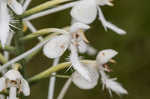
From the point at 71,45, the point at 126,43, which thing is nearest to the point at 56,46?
the point at 71,45

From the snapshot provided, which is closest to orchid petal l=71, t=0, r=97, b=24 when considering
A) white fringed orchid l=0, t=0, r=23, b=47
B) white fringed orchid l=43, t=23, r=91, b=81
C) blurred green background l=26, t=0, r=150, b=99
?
white fringed orchid l=43, t=23, r=91, b=81

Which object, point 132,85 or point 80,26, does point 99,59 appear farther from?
point 132,85

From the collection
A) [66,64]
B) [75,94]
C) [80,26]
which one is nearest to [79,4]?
[80,26]

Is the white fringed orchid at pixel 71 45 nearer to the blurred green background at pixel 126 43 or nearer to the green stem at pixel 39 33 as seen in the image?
the green stem at pixel 39 33

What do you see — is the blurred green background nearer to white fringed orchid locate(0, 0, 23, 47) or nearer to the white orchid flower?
the white orchid flower

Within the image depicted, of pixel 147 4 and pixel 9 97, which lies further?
pixel 147 4

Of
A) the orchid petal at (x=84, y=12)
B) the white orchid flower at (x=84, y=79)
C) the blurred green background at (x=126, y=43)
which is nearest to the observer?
the orchid petal at (x=84, y=12)

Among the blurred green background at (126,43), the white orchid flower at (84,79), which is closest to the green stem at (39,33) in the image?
the white orchid flower at (84,79)
